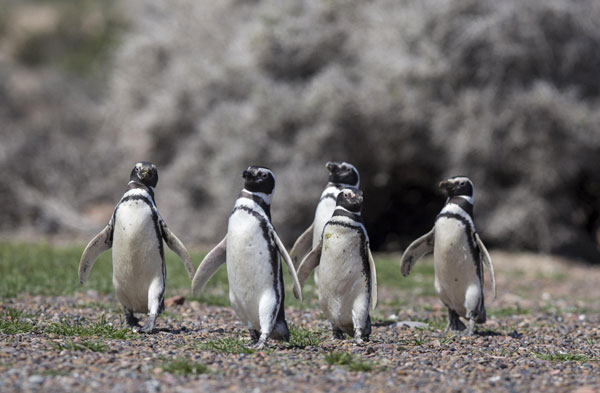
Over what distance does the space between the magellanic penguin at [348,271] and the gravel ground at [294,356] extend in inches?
9.1

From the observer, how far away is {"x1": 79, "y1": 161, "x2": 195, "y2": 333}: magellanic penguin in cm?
547

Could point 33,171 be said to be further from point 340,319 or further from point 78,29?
point 78,29

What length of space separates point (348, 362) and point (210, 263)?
1489 millimetres

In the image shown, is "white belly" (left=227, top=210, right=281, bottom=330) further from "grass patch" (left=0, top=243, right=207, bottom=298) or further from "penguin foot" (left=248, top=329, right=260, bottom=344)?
"grass patch" (left=0, top=243, right=207, bottom=298)

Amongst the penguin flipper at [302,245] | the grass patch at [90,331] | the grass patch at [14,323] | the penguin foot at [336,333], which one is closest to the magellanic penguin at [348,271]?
the penguin foot at [336,333]

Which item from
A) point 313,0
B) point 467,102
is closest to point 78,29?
point 313,0

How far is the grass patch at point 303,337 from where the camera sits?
5.10 metres

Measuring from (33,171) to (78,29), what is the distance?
19878 millimetres

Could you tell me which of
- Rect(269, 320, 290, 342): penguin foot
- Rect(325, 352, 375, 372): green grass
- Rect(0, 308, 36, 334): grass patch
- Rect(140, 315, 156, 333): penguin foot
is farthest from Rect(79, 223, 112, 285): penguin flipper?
Rect(325, 352, 375, 372): green grass

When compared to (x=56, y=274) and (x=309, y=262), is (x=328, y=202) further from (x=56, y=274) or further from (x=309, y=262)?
(x=56, y=274)

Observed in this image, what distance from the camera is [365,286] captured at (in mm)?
5297

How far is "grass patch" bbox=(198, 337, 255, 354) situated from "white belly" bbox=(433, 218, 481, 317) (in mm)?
1958

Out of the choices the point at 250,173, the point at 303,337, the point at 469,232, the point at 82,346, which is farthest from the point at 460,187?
the point at 82,346

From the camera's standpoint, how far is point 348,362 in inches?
173
